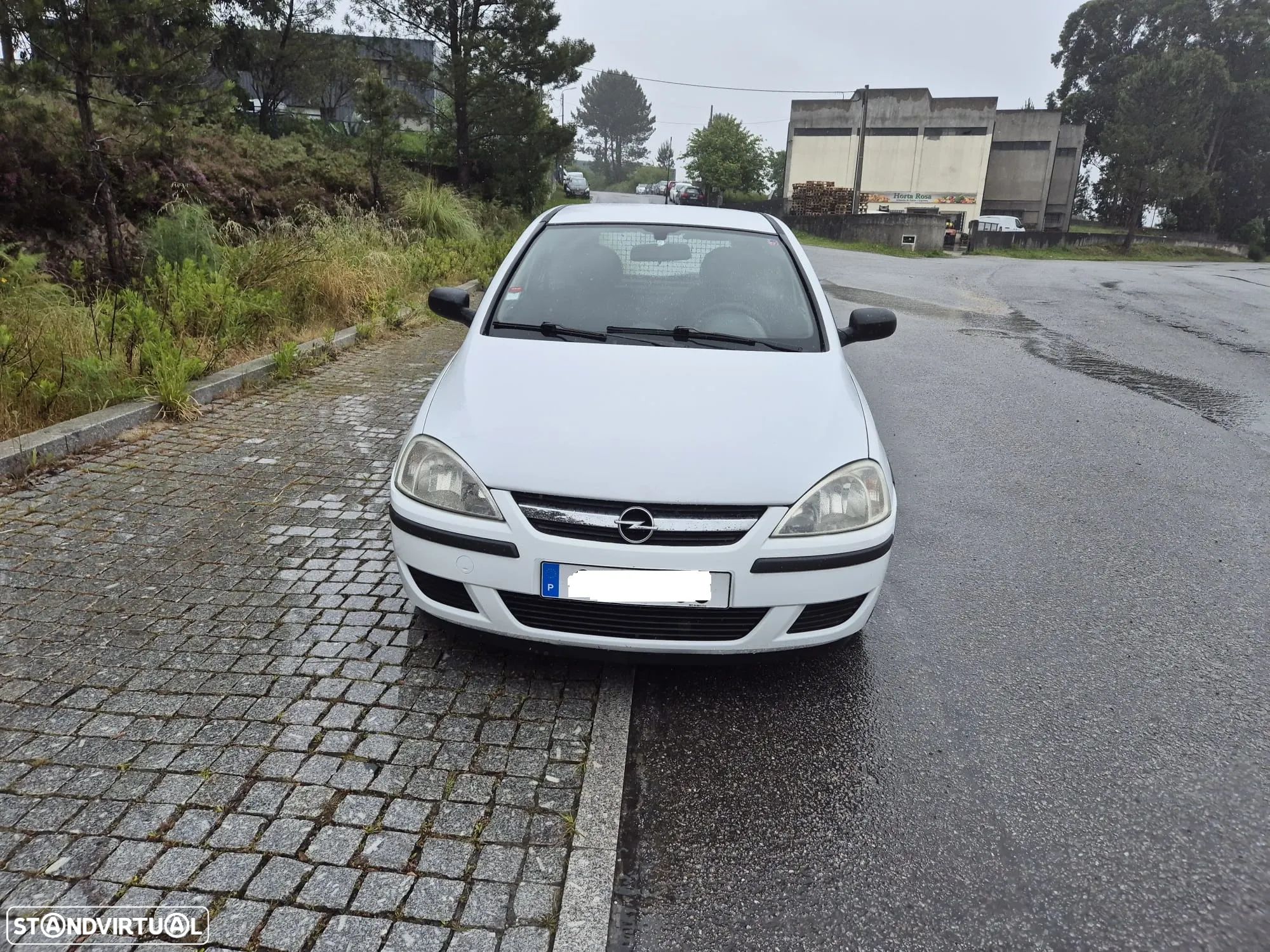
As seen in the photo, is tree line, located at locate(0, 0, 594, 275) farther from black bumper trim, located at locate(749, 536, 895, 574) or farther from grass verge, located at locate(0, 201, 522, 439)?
black bumper trim, located at locate(749, 536, 895, 574)

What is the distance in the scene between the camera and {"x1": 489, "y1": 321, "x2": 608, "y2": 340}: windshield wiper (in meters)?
3.70

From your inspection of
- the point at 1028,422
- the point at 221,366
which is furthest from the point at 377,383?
the point at 1028,422

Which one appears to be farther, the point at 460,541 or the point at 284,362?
the point at 284,362

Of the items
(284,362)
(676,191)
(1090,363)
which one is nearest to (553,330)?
(284,362)

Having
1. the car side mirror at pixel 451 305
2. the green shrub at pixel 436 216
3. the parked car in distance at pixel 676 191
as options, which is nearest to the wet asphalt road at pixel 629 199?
the parked car in distance at pixel 676 191

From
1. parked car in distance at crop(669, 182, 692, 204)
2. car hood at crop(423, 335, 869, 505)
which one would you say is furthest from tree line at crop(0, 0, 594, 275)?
parked car in distance at crop(669, 182, 692, 204)

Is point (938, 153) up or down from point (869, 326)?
up

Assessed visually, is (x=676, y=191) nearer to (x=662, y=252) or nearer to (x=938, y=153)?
(x=938, y=153)

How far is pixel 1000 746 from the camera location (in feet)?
9.23

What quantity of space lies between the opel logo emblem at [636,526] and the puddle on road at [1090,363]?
20.5 ft

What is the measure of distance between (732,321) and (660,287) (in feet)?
1.46

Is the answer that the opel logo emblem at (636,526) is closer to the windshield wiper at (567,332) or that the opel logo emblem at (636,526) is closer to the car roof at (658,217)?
the windshield wiper at (567,332)

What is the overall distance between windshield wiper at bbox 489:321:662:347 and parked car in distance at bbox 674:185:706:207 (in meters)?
45.5

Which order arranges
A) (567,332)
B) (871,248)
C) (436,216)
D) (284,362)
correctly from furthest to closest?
(871,248), (436,216), (284,362), (567,332)
